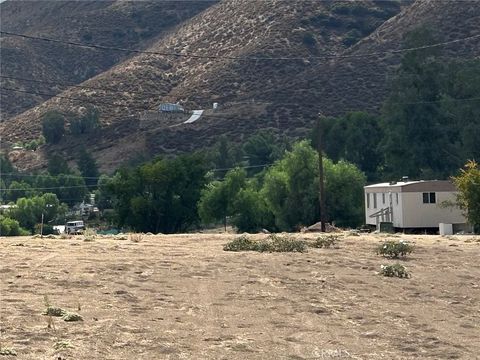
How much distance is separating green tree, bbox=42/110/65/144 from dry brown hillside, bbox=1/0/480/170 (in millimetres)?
1501

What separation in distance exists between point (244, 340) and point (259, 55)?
107m

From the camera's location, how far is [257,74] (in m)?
121

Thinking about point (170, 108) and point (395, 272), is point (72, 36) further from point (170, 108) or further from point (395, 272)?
point (395, 272)

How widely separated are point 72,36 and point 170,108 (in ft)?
193

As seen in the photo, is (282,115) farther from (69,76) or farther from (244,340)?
(244,340)

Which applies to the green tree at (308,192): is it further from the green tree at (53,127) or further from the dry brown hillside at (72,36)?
the dry brown hillside at (72,36)

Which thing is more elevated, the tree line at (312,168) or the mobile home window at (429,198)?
the tree line at (312,168)

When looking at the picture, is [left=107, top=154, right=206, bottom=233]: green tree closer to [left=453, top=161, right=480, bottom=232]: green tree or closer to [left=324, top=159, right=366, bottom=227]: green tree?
[left=324, top=159, right=366, bottom=227]: green tree

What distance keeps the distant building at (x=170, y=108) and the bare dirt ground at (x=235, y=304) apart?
79.0m

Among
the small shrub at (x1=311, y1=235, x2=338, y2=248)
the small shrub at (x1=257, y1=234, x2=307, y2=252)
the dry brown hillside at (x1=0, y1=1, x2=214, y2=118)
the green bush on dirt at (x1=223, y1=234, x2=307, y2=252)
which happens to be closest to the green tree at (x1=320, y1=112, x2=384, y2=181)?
the small shrub at (x1=311, y1=235, x2=338, y2=248)

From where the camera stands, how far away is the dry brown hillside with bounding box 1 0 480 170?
366 feet

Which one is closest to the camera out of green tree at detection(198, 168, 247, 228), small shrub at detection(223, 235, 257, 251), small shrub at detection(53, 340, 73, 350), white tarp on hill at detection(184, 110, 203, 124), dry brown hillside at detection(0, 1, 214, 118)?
small shrub at detection(53, 340, 73, 350)

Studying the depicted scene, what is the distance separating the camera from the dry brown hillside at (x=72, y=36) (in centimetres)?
14375

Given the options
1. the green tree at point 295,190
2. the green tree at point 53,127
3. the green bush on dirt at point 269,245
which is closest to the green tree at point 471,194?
the green tree at point 295,190
